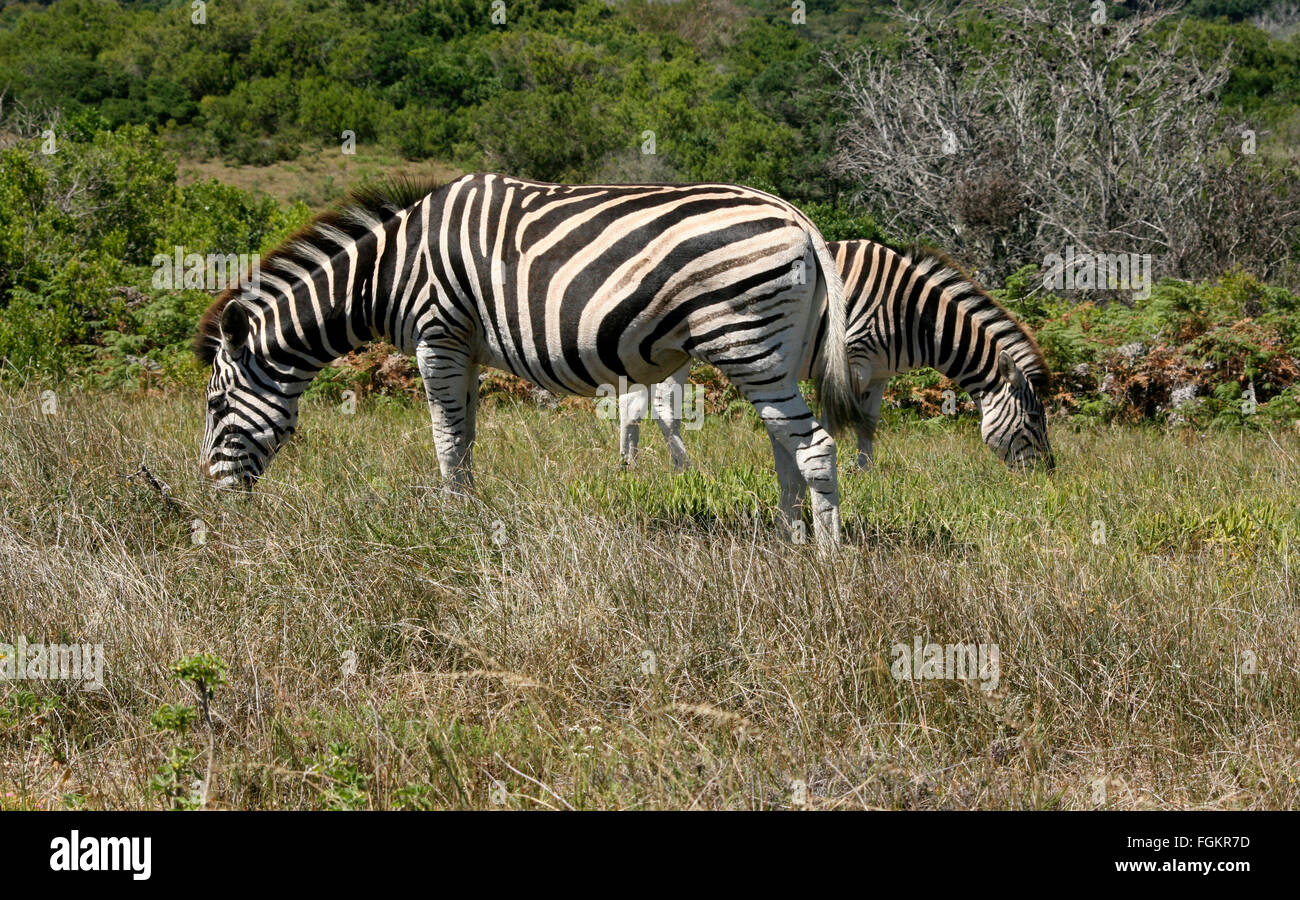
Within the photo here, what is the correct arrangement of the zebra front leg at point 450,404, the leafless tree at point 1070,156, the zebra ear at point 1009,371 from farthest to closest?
the leafless tree at point 1070,156 < the zebra ear at point 1009,371 < the zebra front leg at point 450,404

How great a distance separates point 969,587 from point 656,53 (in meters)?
55.9

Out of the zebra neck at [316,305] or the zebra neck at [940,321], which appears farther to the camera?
the zebra neck at [940,321]

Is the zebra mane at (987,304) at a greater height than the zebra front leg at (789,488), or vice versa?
the zebra mane at (987,304)

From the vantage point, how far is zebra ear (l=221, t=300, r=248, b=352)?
6352mm

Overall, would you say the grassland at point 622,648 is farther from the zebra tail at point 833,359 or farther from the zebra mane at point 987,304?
the zebra mane at point 987,304

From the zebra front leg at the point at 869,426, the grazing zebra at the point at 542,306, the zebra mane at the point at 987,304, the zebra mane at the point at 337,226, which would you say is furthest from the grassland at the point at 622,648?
the zebra mane at the point at 987,304

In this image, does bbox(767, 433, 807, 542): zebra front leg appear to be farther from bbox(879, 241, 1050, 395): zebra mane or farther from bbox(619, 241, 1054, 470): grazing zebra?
bbox(879, 241, 1050, 395): zebra mane

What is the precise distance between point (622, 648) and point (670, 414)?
4428 mm

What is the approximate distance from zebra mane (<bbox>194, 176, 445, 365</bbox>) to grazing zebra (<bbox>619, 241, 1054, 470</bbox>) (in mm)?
2645

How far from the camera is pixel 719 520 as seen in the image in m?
5.68

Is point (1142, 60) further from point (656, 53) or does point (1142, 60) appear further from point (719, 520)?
point (656, 53)

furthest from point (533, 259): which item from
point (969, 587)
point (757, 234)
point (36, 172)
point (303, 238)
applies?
point (36, 172)

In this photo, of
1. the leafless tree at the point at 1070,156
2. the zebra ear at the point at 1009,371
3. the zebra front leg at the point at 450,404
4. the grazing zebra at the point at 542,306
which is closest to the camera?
the grazing zebra at the point at 542,306

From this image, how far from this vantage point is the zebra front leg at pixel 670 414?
28.3 feet
